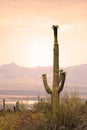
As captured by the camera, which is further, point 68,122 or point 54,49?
point 54,49

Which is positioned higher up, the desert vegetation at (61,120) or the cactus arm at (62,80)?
the cactus arm at (62,80)

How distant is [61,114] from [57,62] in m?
2.73

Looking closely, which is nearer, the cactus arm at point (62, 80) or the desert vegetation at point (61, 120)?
the desert vegetation at point (61, 120)

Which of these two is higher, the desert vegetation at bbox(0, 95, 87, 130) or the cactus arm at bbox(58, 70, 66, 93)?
the cactus arm at bbox(58, 70, 66, 93)

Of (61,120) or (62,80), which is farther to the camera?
(62,80)

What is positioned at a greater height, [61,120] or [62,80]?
[62,80]

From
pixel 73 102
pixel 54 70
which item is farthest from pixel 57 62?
pixel 73 102

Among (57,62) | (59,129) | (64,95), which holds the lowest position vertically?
(59,129)

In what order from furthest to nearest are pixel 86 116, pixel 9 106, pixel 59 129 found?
1. pixel 9 106
2. pixel 86 116
3. pixel 59 129

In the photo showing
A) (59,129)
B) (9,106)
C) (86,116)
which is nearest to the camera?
(59,129)

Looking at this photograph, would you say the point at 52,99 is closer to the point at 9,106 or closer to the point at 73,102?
the point at 73,102

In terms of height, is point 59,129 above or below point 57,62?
below

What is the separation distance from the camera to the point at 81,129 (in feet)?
82.5

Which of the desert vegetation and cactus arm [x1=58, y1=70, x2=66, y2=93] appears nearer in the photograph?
the desert vegetation
